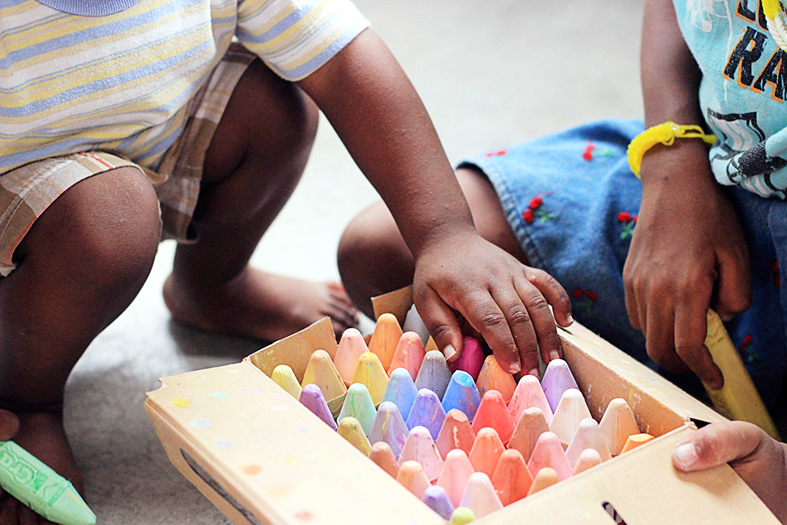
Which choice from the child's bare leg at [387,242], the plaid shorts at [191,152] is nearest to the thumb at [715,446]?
the child's bare leg at [387,242]

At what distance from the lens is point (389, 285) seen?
78 centimetres

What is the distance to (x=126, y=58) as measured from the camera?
602mm

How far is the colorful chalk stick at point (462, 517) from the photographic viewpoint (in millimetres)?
424

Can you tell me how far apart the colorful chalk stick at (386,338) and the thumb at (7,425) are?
0.90ft

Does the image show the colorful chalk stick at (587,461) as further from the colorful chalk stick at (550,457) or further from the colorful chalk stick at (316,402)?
the colorful chalk stick at (316,402)

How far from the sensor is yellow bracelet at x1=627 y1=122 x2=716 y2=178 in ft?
2.22

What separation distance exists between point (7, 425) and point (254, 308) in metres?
0.29

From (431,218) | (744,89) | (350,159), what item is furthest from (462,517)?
(350,159)

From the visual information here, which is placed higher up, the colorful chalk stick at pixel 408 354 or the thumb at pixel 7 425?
the colorful chalk stick at pixel 408 354

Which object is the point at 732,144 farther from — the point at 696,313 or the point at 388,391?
the point at 388,391

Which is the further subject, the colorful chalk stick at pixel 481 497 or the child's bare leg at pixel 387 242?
the child's bare leg at pixel 387 242

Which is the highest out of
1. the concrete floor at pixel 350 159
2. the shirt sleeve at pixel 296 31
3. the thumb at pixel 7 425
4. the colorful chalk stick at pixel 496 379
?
the shirt sleeve at pixel 296 31

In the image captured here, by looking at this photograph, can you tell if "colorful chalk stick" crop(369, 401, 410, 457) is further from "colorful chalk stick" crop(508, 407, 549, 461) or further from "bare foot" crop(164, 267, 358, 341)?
"bare foot" crop(164, 267, 358, 341)

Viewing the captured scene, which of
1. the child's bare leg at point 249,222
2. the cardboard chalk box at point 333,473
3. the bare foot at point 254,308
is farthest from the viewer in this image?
the bare foot at point 254,308
